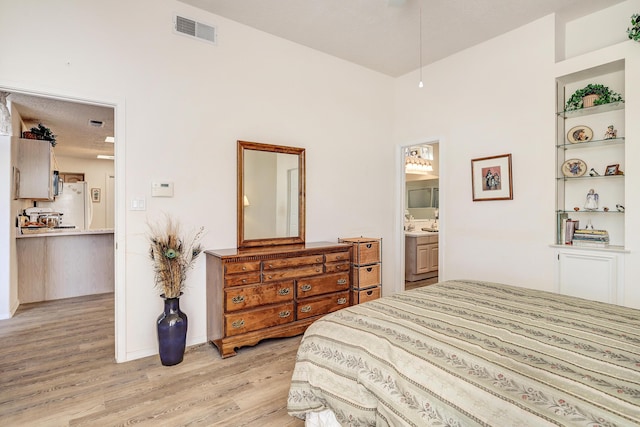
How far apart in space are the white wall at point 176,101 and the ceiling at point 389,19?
229 mm

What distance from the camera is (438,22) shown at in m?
3.29

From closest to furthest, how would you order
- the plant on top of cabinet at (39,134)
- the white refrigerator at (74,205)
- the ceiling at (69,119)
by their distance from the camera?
the ceiling at (69,119)
the plant on top of cabinet at (39,134)
the white refrigerator at (74,205)

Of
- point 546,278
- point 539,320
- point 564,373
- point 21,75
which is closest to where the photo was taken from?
point 564,373

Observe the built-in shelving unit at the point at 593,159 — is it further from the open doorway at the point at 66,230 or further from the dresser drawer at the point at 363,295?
the open doorway at the point at 66,230

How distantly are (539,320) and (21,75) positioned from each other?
3621mm

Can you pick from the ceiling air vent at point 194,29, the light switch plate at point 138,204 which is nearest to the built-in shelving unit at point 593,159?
the ceiling air vent at point 194,29

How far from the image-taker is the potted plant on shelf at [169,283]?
2.67m

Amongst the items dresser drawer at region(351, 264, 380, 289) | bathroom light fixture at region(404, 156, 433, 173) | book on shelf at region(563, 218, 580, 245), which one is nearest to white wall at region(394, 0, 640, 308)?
book on shelf at region(563, 218, 580, 245)

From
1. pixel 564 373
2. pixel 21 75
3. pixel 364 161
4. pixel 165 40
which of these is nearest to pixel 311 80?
pixel 364 161

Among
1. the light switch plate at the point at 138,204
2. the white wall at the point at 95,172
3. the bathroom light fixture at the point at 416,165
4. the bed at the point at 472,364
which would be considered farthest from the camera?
the white wall at the point at 95,172

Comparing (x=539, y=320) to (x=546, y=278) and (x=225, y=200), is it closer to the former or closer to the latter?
(x=546, y=278)

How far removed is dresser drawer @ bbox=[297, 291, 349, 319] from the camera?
10.6 ft

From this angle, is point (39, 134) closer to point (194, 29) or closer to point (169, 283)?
point (194, 29)

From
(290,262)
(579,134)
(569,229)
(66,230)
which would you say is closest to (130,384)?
(290,262)
